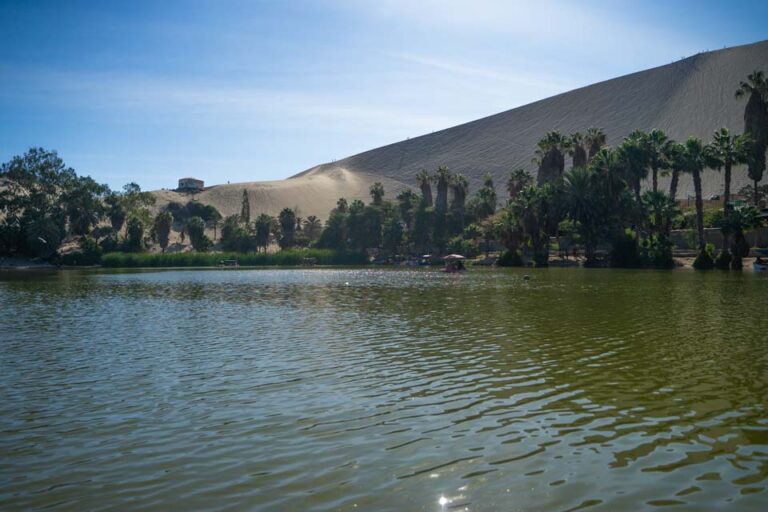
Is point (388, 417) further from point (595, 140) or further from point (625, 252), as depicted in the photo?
point (595, 140)

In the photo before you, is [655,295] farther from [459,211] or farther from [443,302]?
[459,211]

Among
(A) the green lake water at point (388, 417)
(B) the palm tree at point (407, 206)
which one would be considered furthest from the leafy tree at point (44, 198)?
(A) the green lake water at point (388, 417)

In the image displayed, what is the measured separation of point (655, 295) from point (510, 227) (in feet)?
173

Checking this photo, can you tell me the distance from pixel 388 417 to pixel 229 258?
369 feet

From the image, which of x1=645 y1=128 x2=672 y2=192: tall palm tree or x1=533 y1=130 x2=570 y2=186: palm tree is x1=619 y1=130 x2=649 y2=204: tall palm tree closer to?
x1=645 y1=128 x2=672 y2=192: tall palm tree

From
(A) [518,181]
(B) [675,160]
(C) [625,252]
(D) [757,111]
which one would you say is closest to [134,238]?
(A) [518,181]

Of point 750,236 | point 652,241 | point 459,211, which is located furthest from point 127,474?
point 459,211

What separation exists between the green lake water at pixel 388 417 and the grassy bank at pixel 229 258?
3704 inches

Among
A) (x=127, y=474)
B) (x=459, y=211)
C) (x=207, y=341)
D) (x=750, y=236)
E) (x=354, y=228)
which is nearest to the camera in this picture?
(x=127, y=474)

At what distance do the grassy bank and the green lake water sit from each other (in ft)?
309

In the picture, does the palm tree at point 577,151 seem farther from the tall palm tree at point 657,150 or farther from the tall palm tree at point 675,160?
the tall palm tree at point 657,150

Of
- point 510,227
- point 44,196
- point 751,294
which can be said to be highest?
point 44,196

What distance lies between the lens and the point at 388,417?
34.0 feet

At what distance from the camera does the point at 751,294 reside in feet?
112
